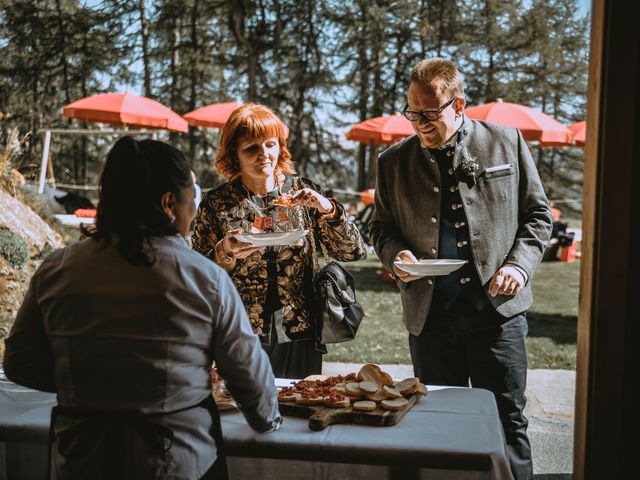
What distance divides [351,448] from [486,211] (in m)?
1.22

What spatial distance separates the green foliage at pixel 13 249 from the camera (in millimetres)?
7195

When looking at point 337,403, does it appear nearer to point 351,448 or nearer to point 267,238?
point 351,448

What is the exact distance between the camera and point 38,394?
7.50ft

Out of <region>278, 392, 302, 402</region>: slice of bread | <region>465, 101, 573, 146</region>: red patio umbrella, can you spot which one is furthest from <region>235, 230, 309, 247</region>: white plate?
<region>465, 101, 573, 146</region>: red patio umbrella

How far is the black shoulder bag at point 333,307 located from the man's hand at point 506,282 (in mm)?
533

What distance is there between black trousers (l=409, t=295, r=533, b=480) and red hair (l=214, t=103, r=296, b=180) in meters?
0.93

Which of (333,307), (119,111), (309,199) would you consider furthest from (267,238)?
(119,111)

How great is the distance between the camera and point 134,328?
1.52m

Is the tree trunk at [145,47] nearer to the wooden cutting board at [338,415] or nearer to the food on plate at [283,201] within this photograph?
the food on plate at [283,201]

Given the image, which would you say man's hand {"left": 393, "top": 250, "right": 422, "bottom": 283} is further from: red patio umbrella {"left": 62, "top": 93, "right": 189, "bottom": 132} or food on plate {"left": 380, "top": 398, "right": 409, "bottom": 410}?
red patio umbrella {"left": 62, "top": 93, "right": 189, "bottom": 132}

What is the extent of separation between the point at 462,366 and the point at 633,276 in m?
1.15

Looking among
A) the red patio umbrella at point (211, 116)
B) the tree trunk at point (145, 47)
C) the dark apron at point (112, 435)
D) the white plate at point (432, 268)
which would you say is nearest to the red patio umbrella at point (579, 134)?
the red patio umbrella at point (211, 116)

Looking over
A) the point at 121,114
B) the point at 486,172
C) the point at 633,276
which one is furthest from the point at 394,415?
the point at 121,114

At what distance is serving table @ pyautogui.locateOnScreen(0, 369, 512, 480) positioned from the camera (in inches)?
68.9
